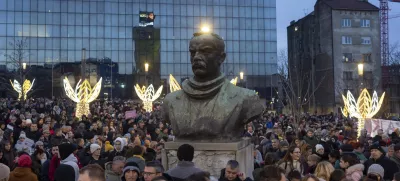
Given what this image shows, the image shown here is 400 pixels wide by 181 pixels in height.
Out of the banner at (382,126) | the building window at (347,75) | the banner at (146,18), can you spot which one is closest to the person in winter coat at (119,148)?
the banner at (382,126)

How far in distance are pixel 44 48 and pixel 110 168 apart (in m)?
60.6

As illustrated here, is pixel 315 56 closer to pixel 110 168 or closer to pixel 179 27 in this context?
pixel 179 27

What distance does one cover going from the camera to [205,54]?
7047 mm

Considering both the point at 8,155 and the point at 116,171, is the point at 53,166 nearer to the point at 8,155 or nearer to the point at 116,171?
the point at 116,171

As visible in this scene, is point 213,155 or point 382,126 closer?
point 213,155

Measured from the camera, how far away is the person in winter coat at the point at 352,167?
7.00 m

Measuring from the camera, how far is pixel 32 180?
723cm

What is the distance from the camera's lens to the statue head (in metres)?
7.00

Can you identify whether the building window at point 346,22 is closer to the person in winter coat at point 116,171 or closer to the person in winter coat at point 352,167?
the person in winter coat at point 352,167

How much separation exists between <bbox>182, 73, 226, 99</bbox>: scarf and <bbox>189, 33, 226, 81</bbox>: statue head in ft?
0.39

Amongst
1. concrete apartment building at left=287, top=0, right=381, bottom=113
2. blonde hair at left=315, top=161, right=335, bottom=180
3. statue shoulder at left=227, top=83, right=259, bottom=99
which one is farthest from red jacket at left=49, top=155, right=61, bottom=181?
concrete apartment building at left=287, top=0, right=381, bottom=113

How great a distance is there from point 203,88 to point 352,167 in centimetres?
250

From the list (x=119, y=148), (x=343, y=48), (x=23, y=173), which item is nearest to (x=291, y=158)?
(x=119, y=148)

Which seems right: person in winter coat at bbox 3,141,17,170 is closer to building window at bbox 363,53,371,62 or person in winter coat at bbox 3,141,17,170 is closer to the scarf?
the scarf
